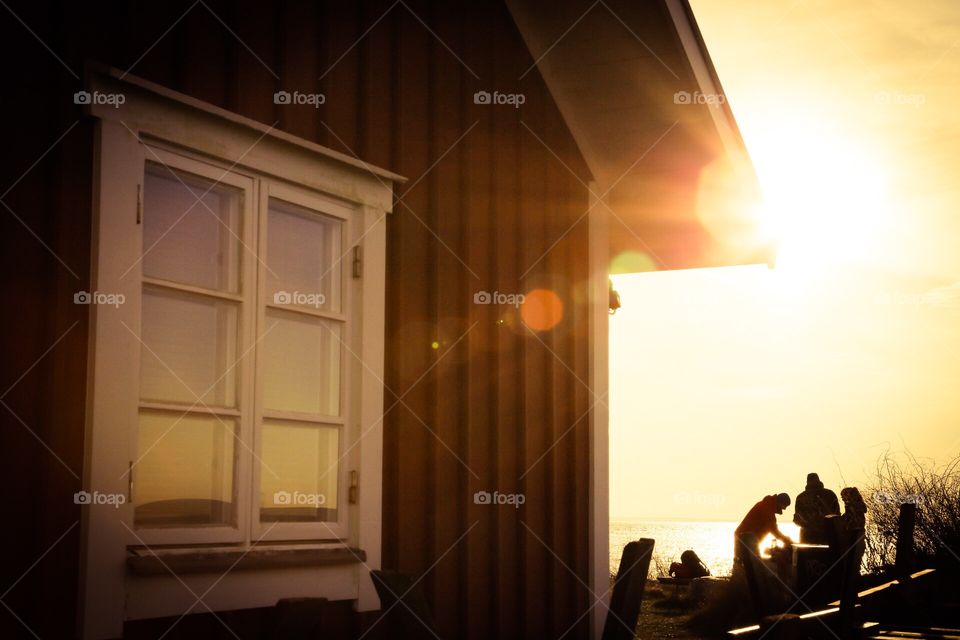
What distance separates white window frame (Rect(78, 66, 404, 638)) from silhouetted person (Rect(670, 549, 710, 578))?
13227mm

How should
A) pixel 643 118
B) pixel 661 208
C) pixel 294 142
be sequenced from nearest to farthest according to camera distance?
pixel 294 142
pixel 643 118
pixel 661 208

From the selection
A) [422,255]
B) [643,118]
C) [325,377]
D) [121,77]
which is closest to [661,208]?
[643,118]

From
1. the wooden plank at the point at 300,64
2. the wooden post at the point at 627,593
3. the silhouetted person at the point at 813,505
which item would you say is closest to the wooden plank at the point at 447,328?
the wooden plank at the point at 300,64

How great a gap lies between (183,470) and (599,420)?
4.03 metres

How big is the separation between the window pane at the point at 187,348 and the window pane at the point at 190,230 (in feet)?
0.33

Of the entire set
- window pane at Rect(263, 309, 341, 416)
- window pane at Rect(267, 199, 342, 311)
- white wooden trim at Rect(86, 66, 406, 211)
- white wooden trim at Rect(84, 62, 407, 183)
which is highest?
white wooden trim at Rect(84, 62, 407, 183)

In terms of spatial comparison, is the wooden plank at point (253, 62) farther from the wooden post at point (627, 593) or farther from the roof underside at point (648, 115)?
the roof underside at point (648, 115)

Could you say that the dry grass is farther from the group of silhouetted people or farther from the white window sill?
the white window sill

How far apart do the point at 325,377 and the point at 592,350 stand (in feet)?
10.2

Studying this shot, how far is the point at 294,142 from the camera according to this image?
16.9ft

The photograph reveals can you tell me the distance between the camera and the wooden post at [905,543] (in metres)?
9.67

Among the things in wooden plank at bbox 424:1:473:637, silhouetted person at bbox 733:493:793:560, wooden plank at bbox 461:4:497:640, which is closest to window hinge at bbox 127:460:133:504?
wooden plank at bbox 424:1:473:637

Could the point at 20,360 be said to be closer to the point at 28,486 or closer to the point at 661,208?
the point at 28,486

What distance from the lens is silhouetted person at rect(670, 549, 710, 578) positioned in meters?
17.9
